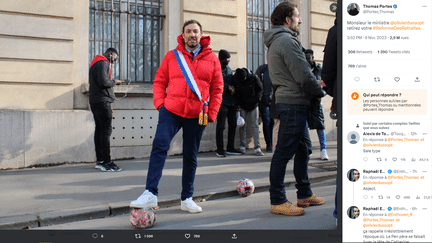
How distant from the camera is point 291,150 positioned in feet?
12.8

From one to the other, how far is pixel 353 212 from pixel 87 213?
116 inches

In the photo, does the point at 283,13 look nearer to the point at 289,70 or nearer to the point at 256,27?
the point at 289,70

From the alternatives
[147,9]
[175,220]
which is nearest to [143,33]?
[147,9]

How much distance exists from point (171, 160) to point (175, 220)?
3.64m

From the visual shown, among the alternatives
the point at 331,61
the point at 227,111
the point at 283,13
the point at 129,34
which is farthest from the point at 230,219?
the point at 129,34

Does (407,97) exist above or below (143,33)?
below

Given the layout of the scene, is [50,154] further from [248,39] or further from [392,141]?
[392,141]

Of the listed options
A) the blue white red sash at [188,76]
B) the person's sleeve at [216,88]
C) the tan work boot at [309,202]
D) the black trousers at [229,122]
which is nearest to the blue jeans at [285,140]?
the tan work boot at [309,202]

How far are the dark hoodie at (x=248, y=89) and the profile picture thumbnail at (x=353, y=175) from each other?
6.19 meters

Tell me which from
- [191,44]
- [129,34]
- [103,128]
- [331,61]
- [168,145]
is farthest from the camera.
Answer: [129,34]

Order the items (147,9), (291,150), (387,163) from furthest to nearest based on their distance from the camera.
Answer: (147,9), (291,150), (387,163)

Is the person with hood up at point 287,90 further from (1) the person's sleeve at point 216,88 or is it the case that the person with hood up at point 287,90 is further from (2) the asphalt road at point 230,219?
(1) the person's sleeve at point 216,88

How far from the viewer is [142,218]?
355cm

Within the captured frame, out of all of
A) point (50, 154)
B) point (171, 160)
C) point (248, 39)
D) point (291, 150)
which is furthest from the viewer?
point (248, 39)
